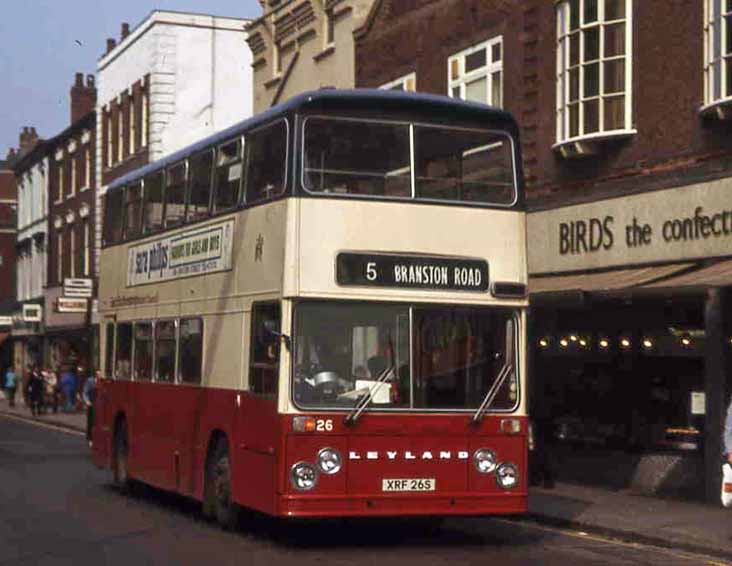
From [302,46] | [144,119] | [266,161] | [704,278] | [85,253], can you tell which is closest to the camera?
[266,161]

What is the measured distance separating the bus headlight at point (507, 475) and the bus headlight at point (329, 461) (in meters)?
1.60

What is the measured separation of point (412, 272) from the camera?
14383 millimetres

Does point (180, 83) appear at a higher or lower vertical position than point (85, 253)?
higher

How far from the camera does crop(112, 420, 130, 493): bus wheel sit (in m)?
20.3

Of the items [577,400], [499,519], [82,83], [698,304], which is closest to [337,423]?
[499,519]

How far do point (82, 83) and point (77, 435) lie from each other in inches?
1106

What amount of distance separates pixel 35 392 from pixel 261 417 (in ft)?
A: 114

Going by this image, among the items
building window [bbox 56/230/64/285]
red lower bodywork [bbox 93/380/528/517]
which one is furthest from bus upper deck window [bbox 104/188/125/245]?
building window [bbox 56/230/64/285]

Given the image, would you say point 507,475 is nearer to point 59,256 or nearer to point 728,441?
point 728,441

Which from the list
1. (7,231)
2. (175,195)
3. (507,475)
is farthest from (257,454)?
(7,231)

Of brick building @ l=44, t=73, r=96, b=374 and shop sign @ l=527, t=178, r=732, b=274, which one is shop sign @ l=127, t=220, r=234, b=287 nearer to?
shop sign @ l=527, t=178, r=732, b=274

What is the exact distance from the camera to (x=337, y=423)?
13938 mm

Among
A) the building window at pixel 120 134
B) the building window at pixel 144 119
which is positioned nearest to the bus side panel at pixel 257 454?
the building window at pixel 144 119

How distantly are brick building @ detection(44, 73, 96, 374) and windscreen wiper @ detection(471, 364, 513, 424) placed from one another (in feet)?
131
